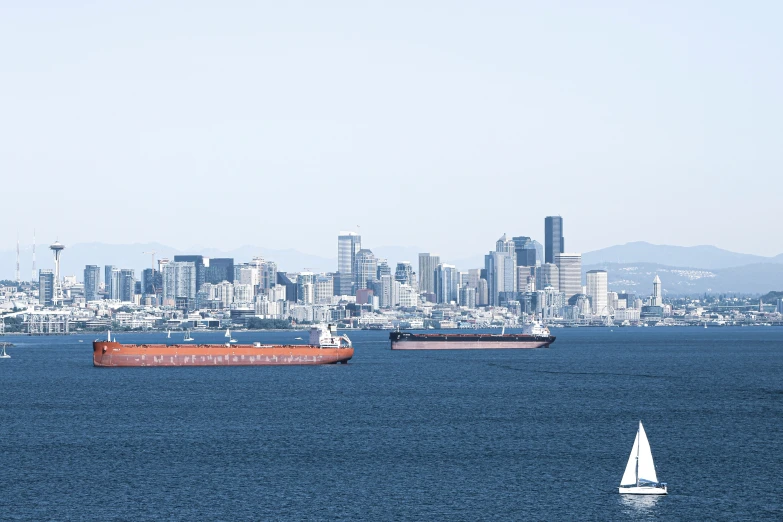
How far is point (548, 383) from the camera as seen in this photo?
423ft

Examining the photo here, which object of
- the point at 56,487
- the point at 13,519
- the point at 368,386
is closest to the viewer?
the point at 13,519

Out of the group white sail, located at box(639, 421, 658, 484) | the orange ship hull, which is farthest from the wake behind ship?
white sail, located at box(639, 421, 658, 484)

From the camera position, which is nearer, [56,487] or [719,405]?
[56,487]

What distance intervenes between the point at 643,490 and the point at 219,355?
113 m

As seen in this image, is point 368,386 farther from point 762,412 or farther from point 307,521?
point 307,521

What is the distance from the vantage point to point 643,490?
2247 inches

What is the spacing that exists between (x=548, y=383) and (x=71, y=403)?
5235cm

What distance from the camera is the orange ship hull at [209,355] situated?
158 meters

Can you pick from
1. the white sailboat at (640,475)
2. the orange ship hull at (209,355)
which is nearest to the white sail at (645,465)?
the white sailboat at (640,475)

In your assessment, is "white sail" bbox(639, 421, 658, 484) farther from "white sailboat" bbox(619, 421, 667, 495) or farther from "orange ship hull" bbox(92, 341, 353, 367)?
"orange ship hull" bbox(92, 341, 353, 367)

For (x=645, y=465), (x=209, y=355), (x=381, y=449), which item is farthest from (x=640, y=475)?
(x=209, y=355)

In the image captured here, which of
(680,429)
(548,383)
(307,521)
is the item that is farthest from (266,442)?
(548,383)

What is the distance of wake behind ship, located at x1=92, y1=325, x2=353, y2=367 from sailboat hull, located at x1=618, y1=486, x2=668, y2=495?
10977cm

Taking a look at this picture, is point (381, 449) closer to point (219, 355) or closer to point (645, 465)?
point (645, 465)
